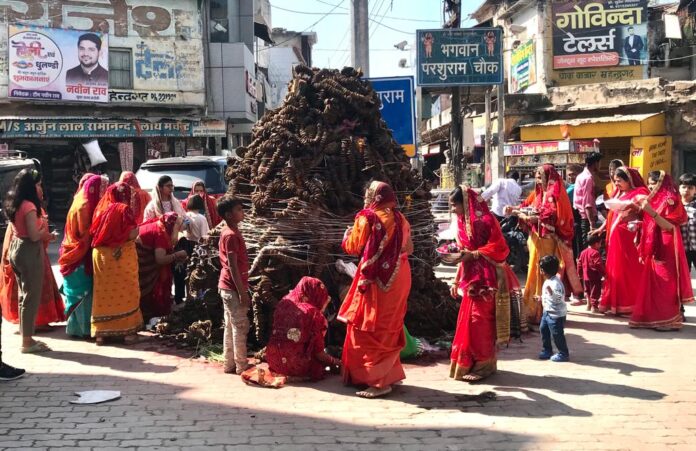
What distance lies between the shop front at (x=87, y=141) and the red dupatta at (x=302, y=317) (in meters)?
16.7

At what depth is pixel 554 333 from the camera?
238 inches

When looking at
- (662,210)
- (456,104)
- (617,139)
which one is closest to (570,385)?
(662,210)

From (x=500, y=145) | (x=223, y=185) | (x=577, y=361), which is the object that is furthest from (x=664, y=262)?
(x=500, y=145)

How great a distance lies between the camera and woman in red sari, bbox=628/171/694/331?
722cm

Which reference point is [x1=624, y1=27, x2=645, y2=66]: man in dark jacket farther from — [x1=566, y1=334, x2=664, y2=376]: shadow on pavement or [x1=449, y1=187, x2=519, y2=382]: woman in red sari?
[x1=449, y1=187, x2=519, y2=382]: woman in red sari

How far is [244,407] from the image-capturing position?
4.91 meters

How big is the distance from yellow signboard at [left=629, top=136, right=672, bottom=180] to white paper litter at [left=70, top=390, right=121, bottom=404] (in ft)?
64.4

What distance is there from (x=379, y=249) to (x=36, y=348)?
3561 millimetres

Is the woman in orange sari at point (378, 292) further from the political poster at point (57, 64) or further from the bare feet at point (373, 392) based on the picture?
the political poster at point (57, 64)

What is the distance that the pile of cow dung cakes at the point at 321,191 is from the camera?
623 cm

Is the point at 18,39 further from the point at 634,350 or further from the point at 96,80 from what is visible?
the point at 634,350

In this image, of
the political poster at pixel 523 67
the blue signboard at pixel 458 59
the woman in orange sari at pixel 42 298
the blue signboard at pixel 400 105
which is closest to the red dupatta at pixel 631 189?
the blue signboard at pixel 400 105

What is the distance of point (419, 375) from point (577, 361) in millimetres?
1507

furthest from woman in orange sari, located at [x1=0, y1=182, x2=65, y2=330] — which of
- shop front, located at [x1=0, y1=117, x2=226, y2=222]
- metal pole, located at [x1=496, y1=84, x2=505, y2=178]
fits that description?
metal pole, located at [x1=496, y1=84, x2=505, y2=178]
